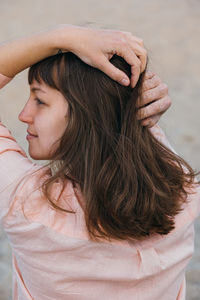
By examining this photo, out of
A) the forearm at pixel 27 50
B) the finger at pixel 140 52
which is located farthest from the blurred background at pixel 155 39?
the finger at pixel 140 52

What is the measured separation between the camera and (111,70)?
1132 mm

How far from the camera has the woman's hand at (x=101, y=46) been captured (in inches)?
44.3

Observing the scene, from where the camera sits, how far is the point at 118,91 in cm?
121

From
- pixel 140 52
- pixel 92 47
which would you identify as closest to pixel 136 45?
pixel 140 52

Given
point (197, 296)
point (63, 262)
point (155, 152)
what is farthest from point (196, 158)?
point (63, 262)

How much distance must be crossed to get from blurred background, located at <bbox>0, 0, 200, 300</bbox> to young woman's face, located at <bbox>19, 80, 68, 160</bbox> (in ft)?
4.91

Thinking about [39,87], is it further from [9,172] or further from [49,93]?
[9,172]

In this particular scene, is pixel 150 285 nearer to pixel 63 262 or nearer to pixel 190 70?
pixel 63 262

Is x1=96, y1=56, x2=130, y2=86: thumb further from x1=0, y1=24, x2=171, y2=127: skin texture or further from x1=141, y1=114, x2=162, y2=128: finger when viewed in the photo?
x1=141, y1=114, x2=162, y2=128: finger

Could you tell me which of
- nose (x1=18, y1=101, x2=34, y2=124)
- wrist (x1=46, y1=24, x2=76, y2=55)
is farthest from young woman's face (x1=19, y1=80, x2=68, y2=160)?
wrist (x1=46, y1=24, x2=76, y2=55)

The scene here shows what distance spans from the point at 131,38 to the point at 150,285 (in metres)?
0.60

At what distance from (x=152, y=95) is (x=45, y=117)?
0.30 m

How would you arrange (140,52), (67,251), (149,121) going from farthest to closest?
(149,121) → (140,52) → (67,251)

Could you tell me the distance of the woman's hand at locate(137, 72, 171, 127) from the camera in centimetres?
128
